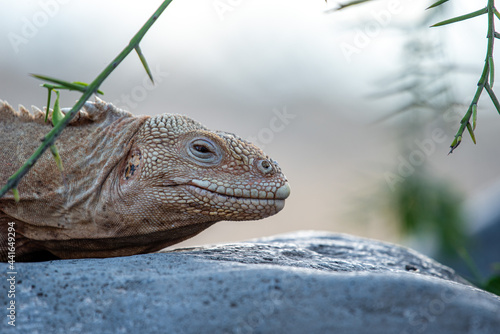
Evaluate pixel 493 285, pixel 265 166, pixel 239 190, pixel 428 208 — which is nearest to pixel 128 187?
pixel 239 190

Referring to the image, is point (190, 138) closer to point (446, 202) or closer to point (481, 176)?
point (446, 202)

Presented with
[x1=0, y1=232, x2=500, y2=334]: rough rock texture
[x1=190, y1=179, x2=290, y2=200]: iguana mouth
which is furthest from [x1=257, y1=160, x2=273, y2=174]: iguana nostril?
[x1=0, y1=232, x2=500, y2=334]: rough rock texture

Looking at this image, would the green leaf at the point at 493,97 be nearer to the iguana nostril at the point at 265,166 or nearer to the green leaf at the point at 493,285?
the iguana nostril at the point at 265,166

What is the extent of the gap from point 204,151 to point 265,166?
46 centimetres

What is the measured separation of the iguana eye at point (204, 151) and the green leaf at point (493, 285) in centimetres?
272

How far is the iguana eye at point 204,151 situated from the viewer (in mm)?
4035

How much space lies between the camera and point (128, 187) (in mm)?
3916

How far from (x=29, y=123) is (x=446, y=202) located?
11.1 ft

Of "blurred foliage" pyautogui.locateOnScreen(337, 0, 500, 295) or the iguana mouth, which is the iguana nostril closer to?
the iguana mouth

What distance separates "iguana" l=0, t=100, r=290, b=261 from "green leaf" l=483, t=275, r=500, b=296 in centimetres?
223

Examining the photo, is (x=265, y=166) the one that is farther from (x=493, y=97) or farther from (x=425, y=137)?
(x=493, y=97)

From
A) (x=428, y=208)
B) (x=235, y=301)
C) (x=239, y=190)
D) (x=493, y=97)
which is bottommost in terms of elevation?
(x=428, y=208)

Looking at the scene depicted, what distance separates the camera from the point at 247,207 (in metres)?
3.88

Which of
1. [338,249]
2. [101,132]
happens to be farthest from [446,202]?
[101,132]
